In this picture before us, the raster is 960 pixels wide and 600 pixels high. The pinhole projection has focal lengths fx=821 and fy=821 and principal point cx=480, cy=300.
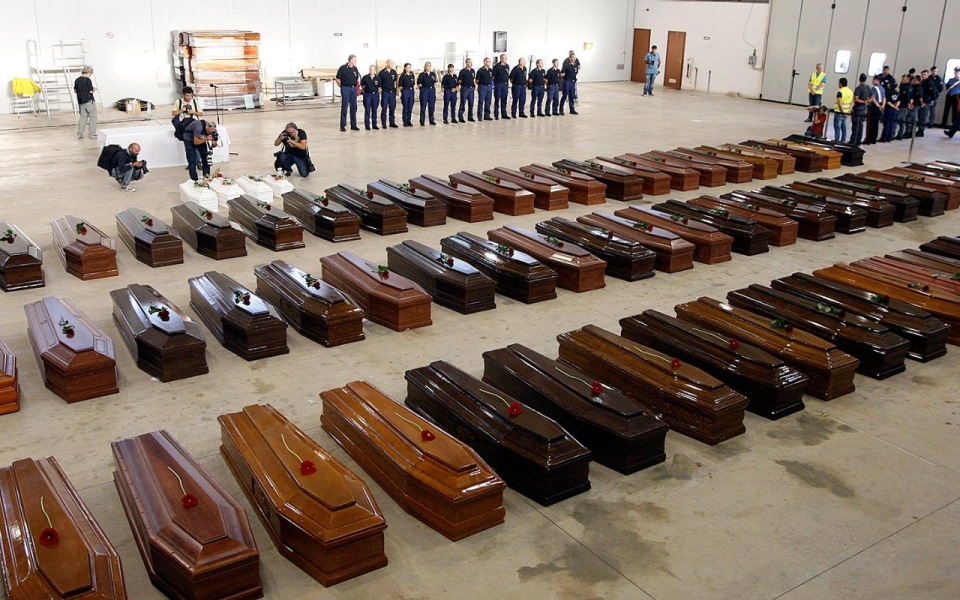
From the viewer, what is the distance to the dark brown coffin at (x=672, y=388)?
537cm

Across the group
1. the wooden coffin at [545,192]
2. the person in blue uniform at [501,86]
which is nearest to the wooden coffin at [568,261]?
the wooden coffin at [545,192]

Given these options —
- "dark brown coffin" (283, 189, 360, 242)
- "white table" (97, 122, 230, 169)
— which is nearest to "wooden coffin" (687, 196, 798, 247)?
"dark brown coffin" (283, 189, 360, 242)

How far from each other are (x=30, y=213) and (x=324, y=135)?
6730mm

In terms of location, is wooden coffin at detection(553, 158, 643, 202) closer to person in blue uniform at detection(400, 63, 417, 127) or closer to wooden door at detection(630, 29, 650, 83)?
person in blue uniform at detection(400, 63, 417, 127)

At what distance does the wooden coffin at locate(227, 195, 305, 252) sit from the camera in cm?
909

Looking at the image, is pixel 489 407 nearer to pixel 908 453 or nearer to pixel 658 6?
pixel 908 453

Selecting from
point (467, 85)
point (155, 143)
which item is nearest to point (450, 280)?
point (155, 143)

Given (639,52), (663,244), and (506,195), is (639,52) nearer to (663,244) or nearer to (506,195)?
(506,195)

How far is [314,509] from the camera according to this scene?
404cm

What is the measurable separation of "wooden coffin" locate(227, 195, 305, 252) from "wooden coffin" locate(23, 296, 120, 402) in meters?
3.03

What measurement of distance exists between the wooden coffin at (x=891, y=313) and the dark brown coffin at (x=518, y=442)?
3402 mm

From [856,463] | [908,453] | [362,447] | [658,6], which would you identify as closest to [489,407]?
[362,447]

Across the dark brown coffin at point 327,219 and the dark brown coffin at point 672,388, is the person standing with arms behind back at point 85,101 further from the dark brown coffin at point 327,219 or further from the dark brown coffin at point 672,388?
the dark brown coffin at point 672,388

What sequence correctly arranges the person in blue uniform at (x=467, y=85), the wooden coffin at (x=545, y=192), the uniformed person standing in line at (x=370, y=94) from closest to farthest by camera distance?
the wooden coffin at (x=545, y=192), the uniformed person standing in line at (x=370, y=94), the person in blue uniform at (x=467, y=85)
